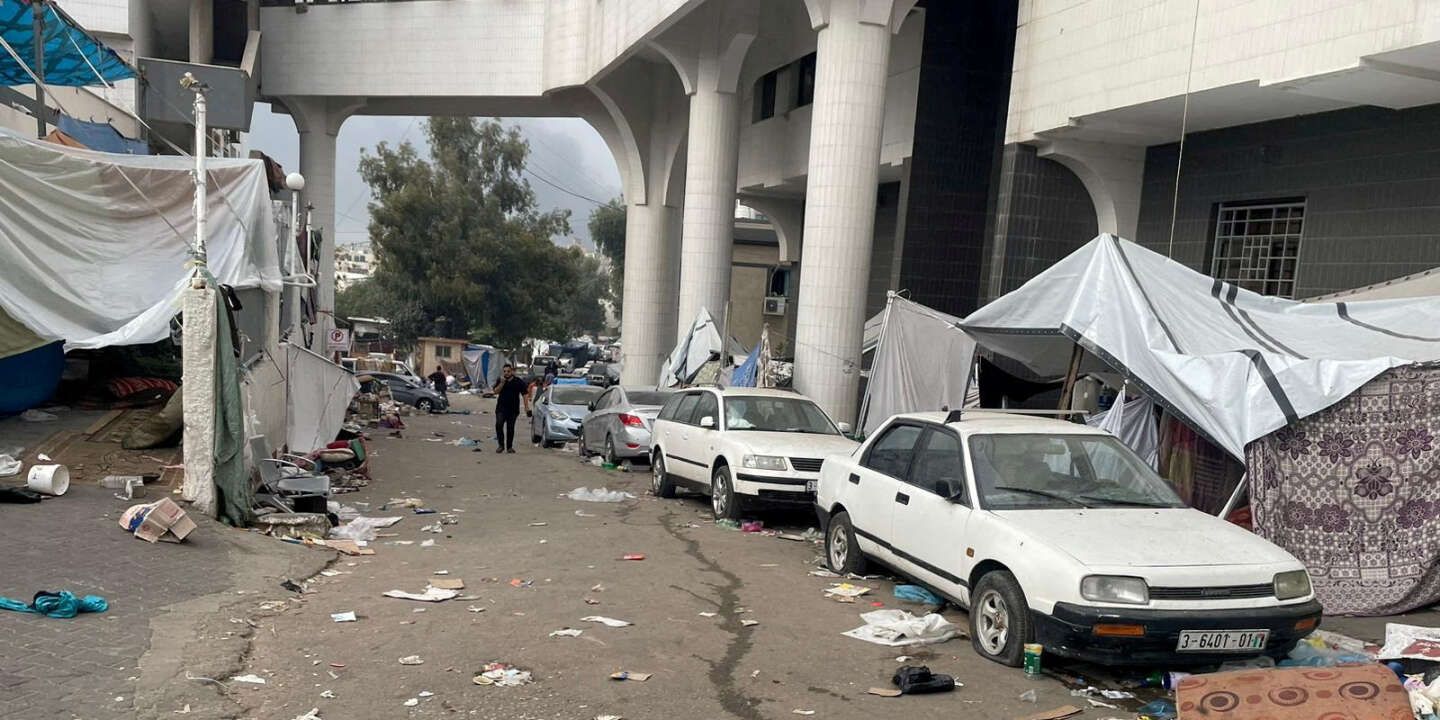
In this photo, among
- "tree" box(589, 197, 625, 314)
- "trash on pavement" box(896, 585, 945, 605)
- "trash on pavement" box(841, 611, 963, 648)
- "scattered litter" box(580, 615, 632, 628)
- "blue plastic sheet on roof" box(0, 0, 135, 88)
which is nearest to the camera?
"trash on pavement" box(841, 611, 963, 648)

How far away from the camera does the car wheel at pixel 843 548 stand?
823 cm

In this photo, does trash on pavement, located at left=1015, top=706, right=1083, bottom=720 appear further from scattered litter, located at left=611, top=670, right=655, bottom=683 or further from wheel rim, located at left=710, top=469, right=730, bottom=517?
wheel rim, located at left=710, top=469, right=730, bottom=517

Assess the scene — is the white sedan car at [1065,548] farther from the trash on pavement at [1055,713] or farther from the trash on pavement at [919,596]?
the trash on pavement at [1055,713]

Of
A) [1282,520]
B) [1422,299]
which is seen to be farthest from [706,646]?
[1422,299]

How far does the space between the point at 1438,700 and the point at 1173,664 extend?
48.4 inches

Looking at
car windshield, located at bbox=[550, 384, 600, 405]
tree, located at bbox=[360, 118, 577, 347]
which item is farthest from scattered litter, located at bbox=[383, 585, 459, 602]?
tree, located at bbox=[360, 118, 577, 347]

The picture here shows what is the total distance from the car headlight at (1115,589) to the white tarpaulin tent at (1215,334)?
292 cm

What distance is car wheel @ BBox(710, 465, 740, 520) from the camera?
11.0 meters

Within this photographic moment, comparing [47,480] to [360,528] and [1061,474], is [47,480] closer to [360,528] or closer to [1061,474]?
[360,528]

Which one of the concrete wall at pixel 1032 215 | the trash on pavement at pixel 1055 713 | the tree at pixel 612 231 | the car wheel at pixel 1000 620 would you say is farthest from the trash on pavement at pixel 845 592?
the tree at pixel 612 231

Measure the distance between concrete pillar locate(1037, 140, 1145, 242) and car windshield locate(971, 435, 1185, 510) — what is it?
832 centimetres

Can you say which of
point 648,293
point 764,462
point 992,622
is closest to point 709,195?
point 648,293

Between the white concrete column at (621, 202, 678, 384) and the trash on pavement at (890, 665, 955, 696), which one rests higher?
the white concrete column at (621, 202, 678, 384)

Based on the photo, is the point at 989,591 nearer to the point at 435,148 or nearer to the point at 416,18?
the point at 416,18
